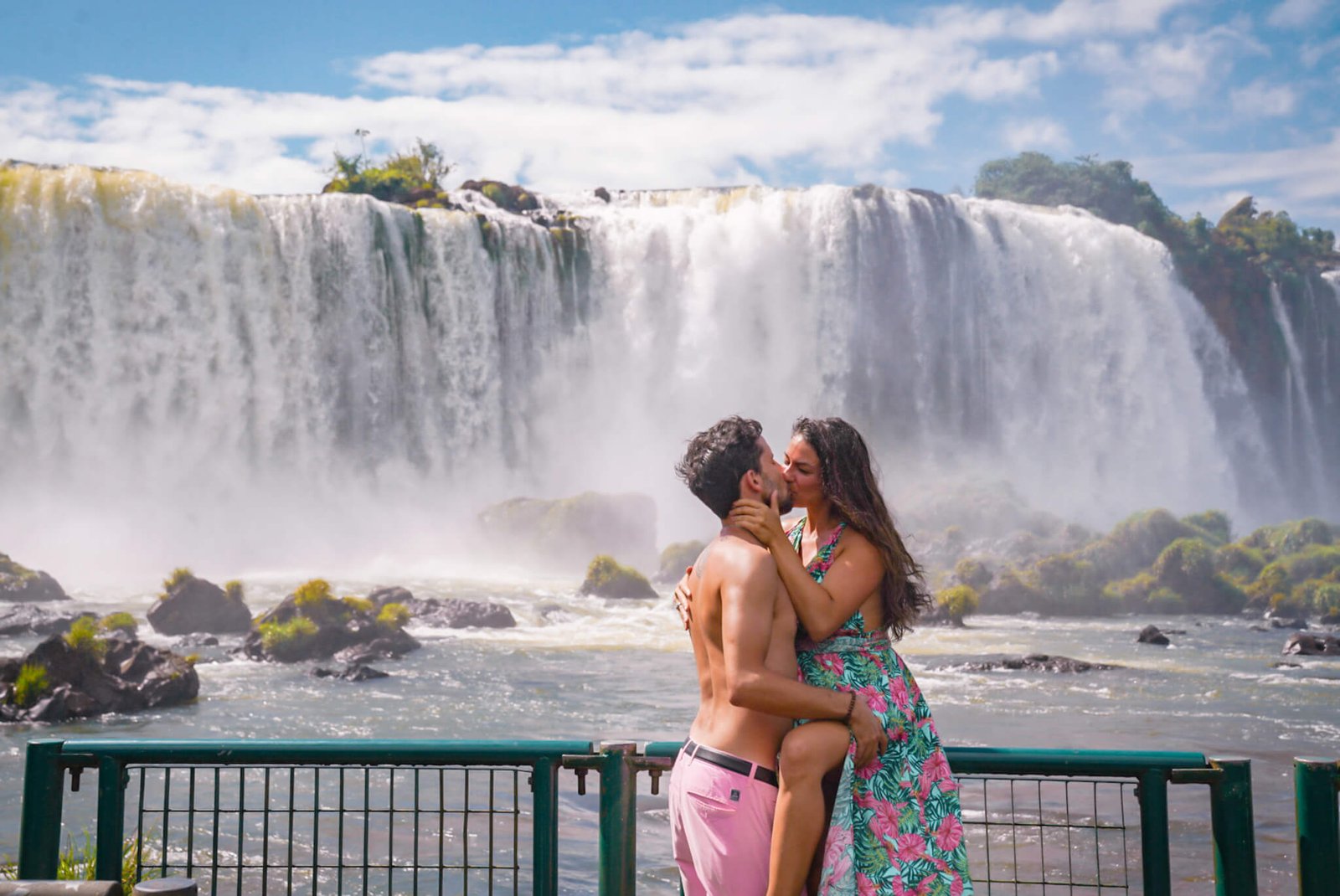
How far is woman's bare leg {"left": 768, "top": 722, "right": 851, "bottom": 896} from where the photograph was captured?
2.81m

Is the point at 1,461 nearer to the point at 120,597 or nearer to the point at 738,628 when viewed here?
the point at 120,597

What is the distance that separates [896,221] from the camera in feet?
116

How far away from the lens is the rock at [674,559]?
27.4 m

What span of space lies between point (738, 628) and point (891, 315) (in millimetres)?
35075

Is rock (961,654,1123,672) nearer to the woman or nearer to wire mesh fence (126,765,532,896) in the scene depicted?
wire mesh fence (126,765,532,896)

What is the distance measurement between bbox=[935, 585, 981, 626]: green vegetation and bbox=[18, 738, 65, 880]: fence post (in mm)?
21378

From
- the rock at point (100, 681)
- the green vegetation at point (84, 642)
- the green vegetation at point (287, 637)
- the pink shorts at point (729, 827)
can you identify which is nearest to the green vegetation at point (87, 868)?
the pink shorts at point (729, 827)

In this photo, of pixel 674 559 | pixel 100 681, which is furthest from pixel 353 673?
pixel 674 559

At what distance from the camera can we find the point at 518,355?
32344mm

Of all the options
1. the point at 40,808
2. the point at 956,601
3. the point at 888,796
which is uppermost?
the point at 888,796

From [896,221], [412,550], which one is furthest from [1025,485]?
[412,550]

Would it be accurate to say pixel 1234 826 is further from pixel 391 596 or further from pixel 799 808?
pixel 391 596

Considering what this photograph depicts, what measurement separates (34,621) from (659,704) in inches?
417

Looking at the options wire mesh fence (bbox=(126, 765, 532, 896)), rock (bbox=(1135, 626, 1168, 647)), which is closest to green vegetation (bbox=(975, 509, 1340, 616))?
rock (bbox=(1135, 626, 1168, 647))
